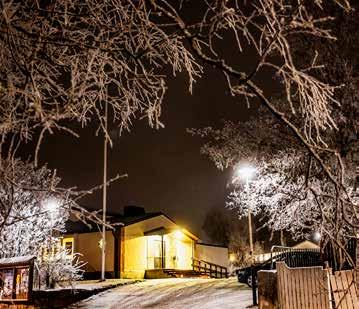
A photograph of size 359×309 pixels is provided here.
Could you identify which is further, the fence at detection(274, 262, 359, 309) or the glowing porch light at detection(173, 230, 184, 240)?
the glowing porch light at detection(173, 230, 184, 240)

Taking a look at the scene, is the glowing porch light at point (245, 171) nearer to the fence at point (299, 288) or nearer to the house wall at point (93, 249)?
the fence at point (299, 288)

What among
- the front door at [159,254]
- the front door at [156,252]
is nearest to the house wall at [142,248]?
the front door at [156,252]

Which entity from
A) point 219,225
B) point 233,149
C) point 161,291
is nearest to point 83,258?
point 161,291

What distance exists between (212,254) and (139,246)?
1270cm

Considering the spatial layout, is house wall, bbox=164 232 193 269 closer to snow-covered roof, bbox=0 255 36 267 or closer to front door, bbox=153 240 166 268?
front door, bbox=153 240 166 268

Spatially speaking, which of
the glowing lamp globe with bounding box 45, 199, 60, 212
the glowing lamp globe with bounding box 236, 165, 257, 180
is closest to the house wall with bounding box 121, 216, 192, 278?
the glowing lamp globe with bounding box 236, 165, 257, 180

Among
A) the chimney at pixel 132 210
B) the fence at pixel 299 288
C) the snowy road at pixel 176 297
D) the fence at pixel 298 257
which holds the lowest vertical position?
the snowy road at pixel 176 297

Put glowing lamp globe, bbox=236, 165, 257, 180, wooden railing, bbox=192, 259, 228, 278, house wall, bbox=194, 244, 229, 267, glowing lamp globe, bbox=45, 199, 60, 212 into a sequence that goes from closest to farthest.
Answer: glowing lamp globe, bbox=45, 199, 60, 212 → glowing lamp globe, bbox=236, 165, 257, 180 → wooden railing, bbox=192, 259, 228, 278 → house wall, bbox=194, 244, 229, 267

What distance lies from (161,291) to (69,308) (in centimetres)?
467

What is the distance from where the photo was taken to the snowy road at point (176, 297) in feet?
60.8

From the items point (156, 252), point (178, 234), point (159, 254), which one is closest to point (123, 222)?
point (156, 252)

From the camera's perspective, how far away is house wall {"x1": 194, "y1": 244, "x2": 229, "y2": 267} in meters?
47.6

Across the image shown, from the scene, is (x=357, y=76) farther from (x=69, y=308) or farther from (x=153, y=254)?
(x=153, y=254)

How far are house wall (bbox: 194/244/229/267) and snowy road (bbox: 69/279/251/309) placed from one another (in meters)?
22.2
